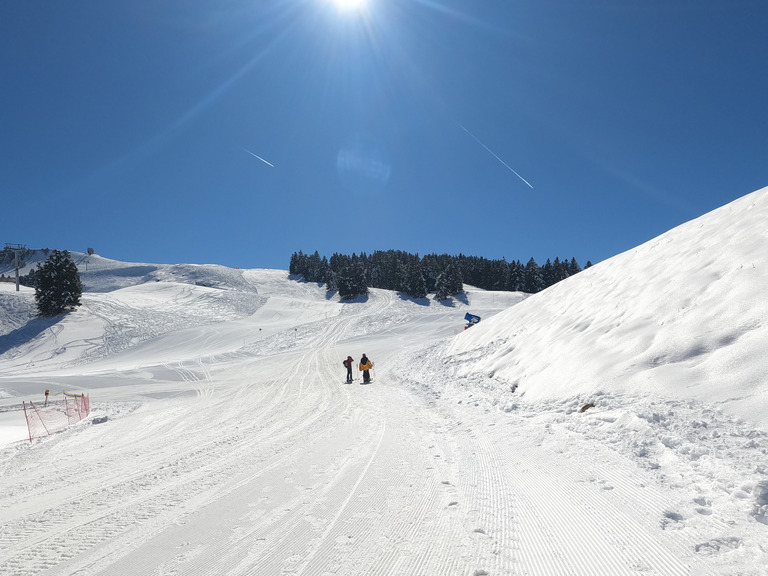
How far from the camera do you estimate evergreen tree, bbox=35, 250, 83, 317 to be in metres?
39.0

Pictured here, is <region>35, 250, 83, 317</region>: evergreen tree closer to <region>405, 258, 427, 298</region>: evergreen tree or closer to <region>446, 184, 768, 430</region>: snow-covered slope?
<region>446, 184, 768, 430</region>: snow-covered slope


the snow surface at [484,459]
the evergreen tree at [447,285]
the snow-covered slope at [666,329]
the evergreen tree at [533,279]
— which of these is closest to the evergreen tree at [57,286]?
the snow surface at [484,459]

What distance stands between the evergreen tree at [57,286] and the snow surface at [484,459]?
34.7 m

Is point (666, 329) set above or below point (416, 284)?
below

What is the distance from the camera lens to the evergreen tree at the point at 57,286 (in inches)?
1534

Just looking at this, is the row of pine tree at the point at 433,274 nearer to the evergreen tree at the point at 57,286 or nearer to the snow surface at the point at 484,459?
the evergreen tree at the point at 57,286

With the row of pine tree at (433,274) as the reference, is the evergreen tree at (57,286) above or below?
below

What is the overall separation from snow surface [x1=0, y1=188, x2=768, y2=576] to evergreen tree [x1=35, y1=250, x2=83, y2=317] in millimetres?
34697

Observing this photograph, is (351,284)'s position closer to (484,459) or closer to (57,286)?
(57,286)

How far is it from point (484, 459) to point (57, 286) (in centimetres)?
5079

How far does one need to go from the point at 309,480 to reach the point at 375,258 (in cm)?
11826

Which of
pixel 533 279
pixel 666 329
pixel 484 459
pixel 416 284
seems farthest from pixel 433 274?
pixel 484 459

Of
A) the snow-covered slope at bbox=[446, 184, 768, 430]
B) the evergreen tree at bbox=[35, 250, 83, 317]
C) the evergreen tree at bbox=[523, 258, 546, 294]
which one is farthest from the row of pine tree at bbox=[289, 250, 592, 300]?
the snow-covered slope at bbox=[446, 184, 768, 430]

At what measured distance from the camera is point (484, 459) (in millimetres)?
5508
